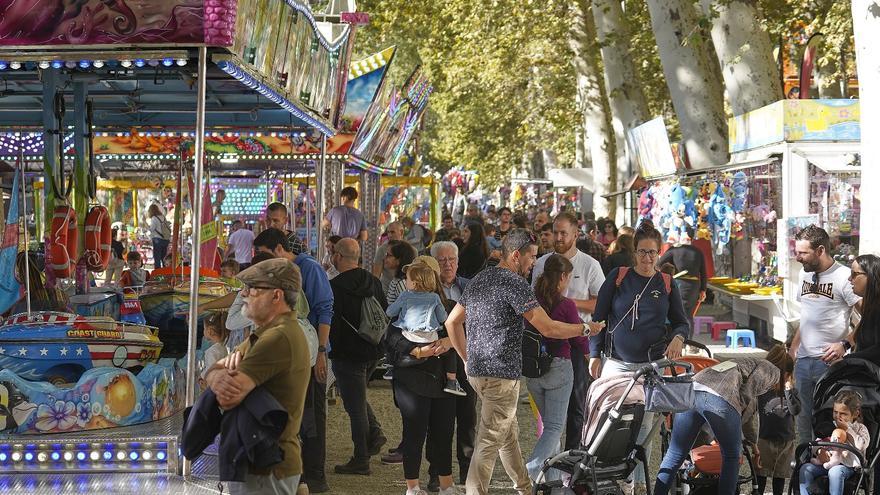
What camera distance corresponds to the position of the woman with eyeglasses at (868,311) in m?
7.75

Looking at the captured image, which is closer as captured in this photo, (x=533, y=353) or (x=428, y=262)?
(x=533, y=353)

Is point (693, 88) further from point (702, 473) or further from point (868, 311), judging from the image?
point (702, 473)

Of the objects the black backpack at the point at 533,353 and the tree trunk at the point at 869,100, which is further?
the tree trunk at the point at 869,100

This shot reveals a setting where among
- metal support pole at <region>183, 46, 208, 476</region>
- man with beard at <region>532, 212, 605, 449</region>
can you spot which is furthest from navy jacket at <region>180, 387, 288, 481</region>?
man with beard at <region>532, 212, 605, 449</region>

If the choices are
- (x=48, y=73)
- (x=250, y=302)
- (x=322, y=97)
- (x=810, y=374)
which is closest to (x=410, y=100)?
(x=322, y=97)

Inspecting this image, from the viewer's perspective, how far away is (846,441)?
7.37 meters

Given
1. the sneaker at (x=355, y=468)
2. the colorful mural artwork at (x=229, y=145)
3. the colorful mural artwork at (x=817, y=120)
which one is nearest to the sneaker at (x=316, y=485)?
the sneaker at (x=355, y=468)

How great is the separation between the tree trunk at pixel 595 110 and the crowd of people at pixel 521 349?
23033mm

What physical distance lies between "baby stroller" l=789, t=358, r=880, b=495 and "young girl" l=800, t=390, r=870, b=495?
41 millimetres

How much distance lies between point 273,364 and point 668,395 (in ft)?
8.85

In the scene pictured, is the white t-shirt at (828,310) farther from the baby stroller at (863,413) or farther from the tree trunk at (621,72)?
the tree trunk at (621,72)

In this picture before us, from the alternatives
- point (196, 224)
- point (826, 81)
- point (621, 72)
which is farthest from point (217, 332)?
point (826, 81)

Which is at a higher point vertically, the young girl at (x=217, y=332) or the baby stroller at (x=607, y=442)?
the young girl at (x=217, y=332)

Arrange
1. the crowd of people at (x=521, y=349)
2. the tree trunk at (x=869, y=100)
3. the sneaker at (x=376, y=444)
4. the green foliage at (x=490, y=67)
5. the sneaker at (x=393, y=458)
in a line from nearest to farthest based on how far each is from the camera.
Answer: the crowd of people at (x=521, y=349) < the sneaker at (x=393, y=458) < the sneaker at (x=376, y=444) < the tree trunk at (x=869, y=100) < the green foliage at (x=490, y=67)
